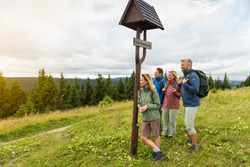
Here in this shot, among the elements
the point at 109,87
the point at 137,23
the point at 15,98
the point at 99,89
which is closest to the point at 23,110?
the point at 15,98

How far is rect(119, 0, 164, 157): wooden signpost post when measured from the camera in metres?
4.16

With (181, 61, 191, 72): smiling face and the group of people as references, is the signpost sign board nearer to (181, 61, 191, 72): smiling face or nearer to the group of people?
the group of people

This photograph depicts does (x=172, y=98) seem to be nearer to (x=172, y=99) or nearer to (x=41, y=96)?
(x=172, y=99)

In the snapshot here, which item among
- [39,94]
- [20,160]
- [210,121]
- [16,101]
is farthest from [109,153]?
[16,101]

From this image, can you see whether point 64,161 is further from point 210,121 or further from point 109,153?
point 210,121

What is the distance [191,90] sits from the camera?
3588 millimetres

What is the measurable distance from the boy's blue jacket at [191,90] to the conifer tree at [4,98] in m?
34.1

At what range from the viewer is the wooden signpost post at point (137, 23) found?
4.16 meters

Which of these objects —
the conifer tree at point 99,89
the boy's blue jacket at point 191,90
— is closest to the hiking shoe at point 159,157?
the boy's blue jacket at point 191,90

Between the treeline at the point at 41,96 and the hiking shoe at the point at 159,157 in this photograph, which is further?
the treeline at the point at 41,96

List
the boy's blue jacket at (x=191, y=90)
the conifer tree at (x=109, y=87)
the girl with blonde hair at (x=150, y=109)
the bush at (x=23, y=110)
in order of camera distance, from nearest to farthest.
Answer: the boy's blue jacket at (x=191, y=90), the girl with blonde hair at (x=150, y=109), the bush at (x=23, y=110), the conifer tree at (x=109, y=87)

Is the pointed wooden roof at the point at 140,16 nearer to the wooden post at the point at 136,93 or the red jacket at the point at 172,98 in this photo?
the wooden post at the point at 136,93

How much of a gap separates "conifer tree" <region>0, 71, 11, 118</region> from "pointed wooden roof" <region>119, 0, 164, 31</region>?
108ft

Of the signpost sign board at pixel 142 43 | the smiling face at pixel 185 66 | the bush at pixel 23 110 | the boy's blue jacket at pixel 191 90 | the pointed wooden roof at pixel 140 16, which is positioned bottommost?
the bush at pixel 23 110
